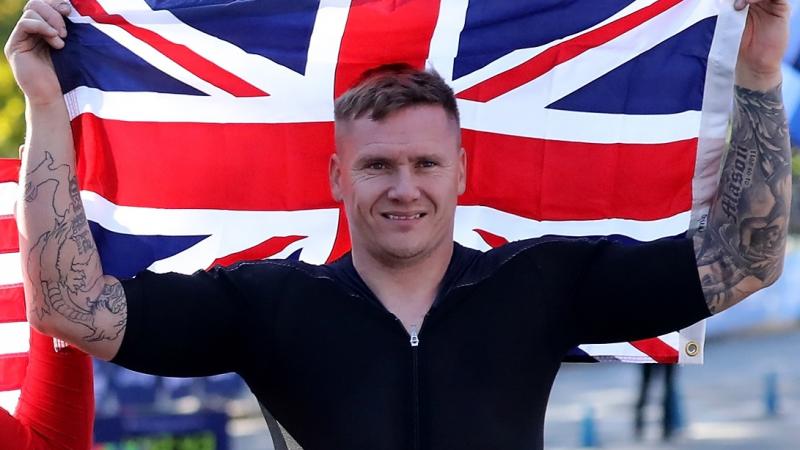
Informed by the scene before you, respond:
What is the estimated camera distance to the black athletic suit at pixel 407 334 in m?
3.53

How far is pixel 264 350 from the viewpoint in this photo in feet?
11.8

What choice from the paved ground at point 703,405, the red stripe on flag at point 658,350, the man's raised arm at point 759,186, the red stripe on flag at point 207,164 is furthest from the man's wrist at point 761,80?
the paved ground at point 703,405

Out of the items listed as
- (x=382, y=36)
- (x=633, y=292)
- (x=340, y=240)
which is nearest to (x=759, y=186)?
(x=633, y=292)

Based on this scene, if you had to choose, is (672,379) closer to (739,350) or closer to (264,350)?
(739,350)

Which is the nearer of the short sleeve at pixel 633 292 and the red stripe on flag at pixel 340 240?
the short sleeve at pixel 633 292

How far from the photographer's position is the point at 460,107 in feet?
14.1

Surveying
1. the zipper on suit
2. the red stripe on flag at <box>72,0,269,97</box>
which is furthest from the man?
the red stripe on flag at <box>72,0,269,97</box>

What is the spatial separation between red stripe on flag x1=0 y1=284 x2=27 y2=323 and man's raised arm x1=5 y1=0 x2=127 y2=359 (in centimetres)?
81

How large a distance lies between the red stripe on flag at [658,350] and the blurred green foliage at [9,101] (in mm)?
11801

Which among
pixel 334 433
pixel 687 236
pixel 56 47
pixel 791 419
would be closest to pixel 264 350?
pixel 334 433

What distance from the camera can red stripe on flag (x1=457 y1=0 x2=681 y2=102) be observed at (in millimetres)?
4156

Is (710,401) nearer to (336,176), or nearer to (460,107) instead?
(460,107)

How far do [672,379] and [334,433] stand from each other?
10.4 meters

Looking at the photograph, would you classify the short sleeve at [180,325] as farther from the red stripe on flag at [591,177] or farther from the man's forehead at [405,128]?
the red stripe on flag at [591,177]
